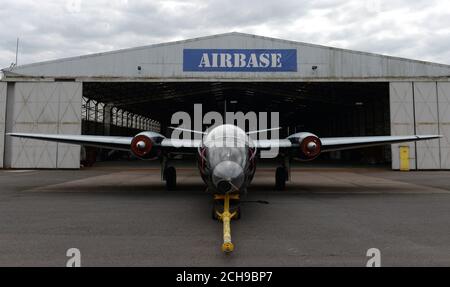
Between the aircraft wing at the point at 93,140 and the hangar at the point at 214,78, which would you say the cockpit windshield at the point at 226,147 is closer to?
the aircraft wing at the point at 93,140

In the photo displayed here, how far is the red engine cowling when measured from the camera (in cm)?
1373

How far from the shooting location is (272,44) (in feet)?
85.5

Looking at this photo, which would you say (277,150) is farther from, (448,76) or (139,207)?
(448,76)

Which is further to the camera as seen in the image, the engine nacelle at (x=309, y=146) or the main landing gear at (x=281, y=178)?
the main landing gear at (x=281, y=178)

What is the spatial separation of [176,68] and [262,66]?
268 inches

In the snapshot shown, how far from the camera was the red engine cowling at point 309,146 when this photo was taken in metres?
13.7

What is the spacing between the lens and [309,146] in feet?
45.2

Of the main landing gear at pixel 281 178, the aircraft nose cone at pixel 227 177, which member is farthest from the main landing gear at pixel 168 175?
the aircraft nose cone at pixel 227 177

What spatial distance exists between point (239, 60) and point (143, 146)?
14.9 meters

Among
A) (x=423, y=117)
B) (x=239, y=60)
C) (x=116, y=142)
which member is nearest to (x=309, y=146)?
(x=116, y=142)

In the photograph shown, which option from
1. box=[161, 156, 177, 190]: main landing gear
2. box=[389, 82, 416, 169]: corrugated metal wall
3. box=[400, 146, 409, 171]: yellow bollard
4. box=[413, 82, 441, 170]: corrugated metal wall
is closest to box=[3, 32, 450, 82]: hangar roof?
box=[389, 82, 416, 169]: corrugated metal wall

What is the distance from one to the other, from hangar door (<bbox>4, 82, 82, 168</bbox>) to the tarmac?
606 inches

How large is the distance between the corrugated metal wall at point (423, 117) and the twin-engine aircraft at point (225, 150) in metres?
13.7

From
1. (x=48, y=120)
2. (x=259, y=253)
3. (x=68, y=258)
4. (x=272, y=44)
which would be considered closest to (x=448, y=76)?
(x=272, y=44)
